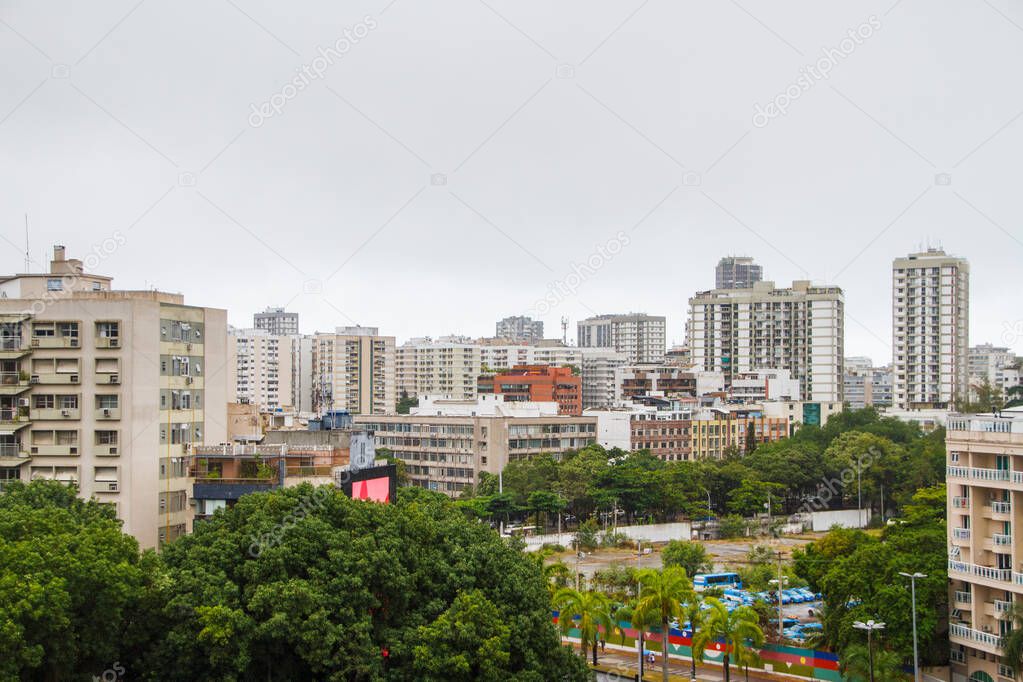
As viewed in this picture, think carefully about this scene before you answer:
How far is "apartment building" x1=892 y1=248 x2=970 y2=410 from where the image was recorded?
103 meters

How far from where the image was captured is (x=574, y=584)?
4266cm

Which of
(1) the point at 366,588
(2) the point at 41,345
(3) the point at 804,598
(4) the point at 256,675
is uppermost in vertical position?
(2) the point at 41,345

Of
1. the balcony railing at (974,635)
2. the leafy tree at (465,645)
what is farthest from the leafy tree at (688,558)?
the leafy tree at (465,645)

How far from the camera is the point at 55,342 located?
31.2 metres

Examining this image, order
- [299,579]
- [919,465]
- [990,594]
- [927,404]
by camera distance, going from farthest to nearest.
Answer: [927,404], [919,465], [990,594], [299,579]

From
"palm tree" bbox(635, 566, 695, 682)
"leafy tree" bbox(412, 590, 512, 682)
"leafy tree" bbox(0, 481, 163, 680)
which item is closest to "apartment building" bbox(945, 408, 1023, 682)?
"palm tree" bbox(635, 566, 695, 682)

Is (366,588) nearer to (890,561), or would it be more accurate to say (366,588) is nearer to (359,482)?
(359,482)

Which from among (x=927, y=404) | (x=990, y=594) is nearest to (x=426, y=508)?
(x=990, y=594)

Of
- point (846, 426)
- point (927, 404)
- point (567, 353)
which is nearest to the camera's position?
point (846, 426)

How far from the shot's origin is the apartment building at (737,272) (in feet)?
509

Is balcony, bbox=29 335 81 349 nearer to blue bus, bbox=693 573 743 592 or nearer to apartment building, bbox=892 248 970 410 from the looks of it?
blue bus, bbox=693 573 743 592

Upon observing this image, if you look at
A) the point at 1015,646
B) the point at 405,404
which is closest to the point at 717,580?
the point at 1015,646

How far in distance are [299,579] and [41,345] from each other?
13.6 meters

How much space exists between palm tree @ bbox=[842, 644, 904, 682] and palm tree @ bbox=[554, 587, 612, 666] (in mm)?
6631
